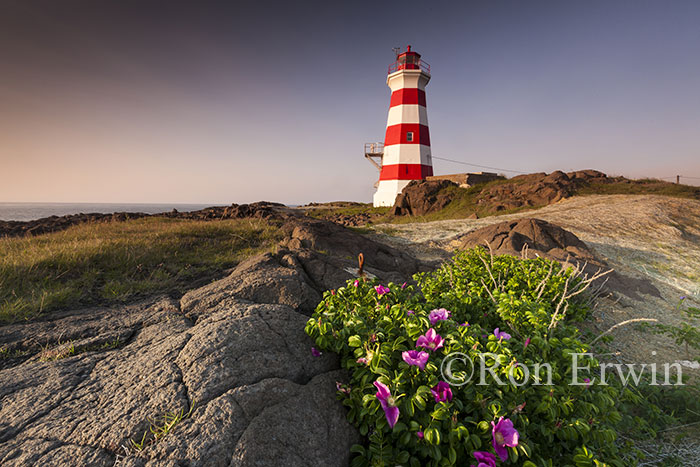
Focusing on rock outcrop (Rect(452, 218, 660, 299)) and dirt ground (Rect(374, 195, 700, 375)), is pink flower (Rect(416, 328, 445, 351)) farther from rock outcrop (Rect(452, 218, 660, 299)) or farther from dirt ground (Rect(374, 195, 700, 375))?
rock outcrop (Rect(452, 218, 660, 299))

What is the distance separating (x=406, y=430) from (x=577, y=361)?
128 cm

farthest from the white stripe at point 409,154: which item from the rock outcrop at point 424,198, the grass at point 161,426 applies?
the grass at point 161,426

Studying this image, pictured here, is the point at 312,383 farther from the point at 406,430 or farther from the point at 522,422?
the point at 522,422

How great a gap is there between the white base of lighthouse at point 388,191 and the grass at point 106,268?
19669 millimetres

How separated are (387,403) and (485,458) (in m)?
0.53

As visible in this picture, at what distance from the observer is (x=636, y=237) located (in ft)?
36.3

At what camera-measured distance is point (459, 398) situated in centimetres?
192

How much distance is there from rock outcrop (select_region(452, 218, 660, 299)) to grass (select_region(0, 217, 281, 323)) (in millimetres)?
5768

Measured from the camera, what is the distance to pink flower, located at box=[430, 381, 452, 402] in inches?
67.6

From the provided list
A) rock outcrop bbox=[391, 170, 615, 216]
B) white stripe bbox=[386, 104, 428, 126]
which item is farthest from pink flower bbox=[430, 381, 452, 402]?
white stripe bbox=[386, 104, 428, 126]

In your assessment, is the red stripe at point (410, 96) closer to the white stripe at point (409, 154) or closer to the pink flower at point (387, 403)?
the white stripe at point (409, 154)

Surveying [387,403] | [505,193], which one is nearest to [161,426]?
[387,403]

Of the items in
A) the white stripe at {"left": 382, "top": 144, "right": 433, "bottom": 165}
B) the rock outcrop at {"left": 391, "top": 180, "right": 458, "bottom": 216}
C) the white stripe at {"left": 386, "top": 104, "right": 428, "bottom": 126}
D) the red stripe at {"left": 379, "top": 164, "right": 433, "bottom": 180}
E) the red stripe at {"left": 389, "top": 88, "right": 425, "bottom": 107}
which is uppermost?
the red stripe at {"left": 389, "top": 88, "right": 425, "bottom": 107}

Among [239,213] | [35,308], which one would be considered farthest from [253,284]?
[239,213]
